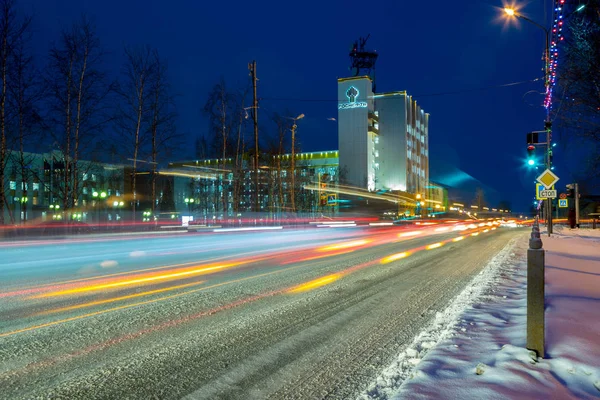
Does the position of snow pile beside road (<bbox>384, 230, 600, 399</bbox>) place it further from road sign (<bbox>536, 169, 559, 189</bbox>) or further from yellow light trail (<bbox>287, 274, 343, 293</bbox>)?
road sign (<bbox>536, 169, 559, 189</bbox>)

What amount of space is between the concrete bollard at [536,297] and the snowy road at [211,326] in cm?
142

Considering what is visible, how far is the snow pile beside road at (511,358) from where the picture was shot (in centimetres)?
348

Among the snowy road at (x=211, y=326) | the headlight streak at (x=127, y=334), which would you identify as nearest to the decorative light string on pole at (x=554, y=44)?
the snowy road at (x=211, y=326)

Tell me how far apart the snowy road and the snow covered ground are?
0.34 meters

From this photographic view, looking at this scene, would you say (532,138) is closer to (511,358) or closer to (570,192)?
(570,192)

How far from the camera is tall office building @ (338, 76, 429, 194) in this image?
248 feet

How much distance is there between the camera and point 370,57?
282 feet

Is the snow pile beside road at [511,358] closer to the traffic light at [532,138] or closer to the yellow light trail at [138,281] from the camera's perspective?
the yellow light trail at [138,281]

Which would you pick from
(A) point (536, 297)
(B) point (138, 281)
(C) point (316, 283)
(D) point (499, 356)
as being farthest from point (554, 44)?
(B) point (138, 281)

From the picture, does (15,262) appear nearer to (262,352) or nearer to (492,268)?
(262,352)

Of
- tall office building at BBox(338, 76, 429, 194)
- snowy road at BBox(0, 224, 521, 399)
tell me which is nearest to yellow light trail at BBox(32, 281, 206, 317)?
→ snowy road at BBox(0, 224, 521, 399)

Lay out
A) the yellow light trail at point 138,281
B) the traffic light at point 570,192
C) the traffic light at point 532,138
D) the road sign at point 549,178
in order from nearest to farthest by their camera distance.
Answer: the yellow light trail at point 138,281
the road sign at point 549,178
the traffic light at point 532,138
the traffic light at point 570,192

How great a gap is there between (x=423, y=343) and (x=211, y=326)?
2.83m

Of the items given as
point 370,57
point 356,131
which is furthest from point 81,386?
point 370,57
